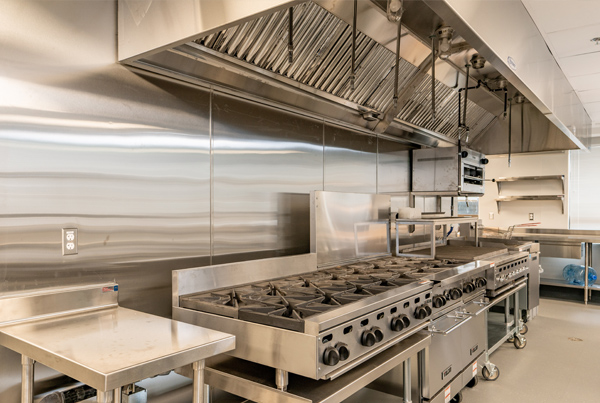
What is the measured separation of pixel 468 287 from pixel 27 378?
101 inches

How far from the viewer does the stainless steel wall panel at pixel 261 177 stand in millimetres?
2273

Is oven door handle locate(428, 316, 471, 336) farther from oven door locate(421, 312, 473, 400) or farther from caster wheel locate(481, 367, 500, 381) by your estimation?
caster wheel locate(481, 367, 500, 381)

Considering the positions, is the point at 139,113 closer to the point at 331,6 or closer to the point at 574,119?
the point at 331,6

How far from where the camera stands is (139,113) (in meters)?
1.88

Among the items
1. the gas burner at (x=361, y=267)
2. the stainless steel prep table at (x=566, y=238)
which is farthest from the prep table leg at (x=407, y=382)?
the stainless steel prep table at (x=566, y=238)

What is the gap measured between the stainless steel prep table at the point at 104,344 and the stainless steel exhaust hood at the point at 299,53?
3.46ft

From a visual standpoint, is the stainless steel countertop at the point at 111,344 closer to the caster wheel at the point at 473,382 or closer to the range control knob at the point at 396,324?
the range control knob at the point at 396,324

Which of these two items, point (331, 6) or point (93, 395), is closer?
point (93, 395)

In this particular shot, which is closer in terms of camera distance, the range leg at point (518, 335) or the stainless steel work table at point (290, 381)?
the stainless steel work table at point (290, 381)

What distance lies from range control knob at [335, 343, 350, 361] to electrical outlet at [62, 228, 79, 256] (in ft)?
3.70

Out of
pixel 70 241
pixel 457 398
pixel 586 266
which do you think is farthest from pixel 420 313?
pixel 586 266

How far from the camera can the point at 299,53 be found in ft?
7.67

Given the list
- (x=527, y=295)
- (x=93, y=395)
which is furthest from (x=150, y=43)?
(x=527, y=295)

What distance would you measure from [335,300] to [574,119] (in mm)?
3819
